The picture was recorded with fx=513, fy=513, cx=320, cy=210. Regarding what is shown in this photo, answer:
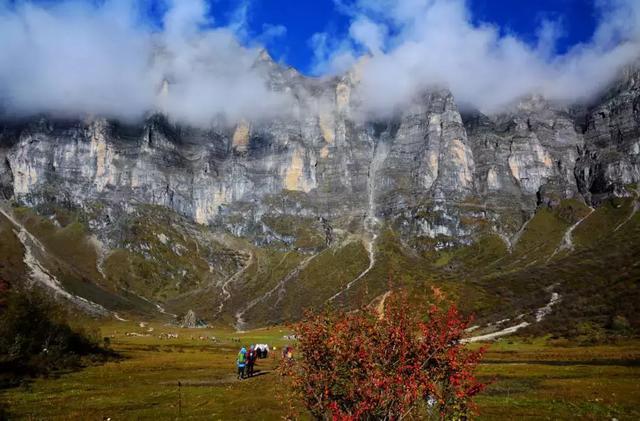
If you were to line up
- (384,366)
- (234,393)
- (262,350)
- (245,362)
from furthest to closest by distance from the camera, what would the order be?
(262,350) → (245,362) → (234,393) → (384,366)

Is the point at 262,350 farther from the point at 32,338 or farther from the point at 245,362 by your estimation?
the point at 32,338

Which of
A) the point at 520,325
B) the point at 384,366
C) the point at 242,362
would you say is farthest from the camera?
the point at 520,325

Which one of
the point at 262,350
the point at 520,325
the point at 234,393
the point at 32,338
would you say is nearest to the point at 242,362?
the point at 234,393

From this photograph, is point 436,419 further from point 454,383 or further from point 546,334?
point 546,334

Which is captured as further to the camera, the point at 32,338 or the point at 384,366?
the point at 32,338

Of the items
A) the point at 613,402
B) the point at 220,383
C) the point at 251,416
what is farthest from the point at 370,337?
the point at 220,383

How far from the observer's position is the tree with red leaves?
15.6 m

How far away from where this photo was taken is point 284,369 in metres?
17.7

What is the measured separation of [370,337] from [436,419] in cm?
486

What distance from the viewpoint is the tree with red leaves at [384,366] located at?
1563cm

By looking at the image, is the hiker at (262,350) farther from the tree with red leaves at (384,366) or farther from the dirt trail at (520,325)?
the tree with red leaves at (384,366)

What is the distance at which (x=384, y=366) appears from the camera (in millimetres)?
15930

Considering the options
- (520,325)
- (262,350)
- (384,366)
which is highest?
(384,366)

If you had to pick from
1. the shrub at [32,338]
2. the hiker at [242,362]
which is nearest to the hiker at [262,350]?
the hiker at [242,362]
